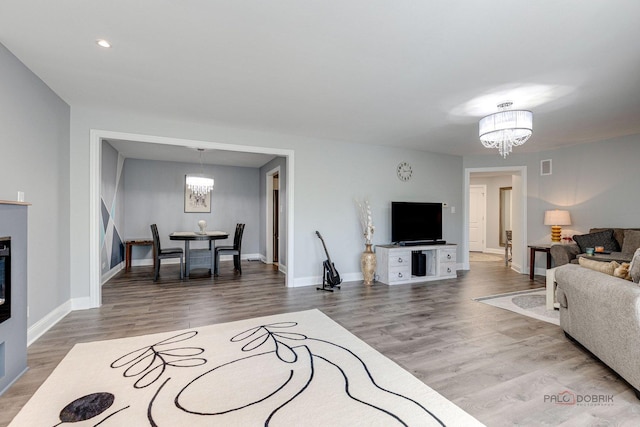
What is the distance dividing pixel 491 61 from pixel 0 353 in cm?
418

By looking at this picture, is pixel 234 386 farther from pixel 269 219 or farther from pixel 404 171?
pixel 269 219

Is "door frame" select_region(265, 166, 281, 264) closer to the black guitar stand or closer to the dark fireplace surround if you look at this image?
the black guitar stand

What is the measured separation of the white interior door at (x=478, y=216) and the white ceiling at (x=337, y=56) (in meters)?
5.81

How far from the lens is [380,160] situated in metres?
5.65

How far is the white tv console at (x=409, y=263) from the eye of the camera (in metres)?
5.09

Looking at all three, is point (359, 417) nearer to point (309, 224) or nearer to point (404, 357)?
point (404, 357)

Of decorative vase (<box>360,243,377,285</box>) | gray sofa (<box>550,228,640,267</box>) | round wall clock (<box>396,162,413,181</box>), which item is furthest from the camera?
round wall clock (<box>396,162,413,181</box>)

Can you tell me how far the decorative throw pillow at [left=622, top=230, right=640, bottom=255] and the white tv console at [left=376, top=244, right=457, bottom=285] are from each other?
2346 millimetres

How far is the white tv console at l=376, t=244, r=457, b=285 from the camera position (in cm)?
509

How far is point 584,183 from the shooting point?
5.39m

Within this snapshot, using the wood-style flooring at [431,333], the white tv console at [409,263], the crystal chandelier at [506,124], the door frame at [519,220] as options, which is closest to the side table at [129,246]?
the wood-style flooring at [431,333]

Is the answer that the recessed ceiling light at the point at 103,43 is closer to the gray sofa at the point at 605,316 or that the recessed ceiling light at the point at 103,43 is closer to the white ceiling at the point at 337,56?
the white ceiling at the point at 337,56

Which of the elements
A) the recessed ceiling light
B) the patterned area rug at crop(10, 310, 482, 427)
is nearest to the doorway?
the patterned area rug at crop(10, 310, 482, 427)

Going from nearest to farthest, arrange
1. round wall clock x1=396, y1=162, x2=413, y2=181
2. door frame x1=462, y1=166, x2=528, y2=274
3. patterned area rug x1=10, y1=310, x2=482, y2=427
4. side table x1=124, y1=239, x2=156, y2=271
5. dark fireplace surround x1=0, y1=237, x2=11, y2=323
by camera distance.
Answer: patterned area rug x1=10, y1=310, x2=482, y2=427
dark fireplace surround x1=0, y1=237, x2=11, y2=323
round wall clock x1=396, y1=162, x2=413, y2=181
door frame x1=462, y1=166, x2=528, y2=274
side table x1=124, y1=239, x2=156, y2=271
